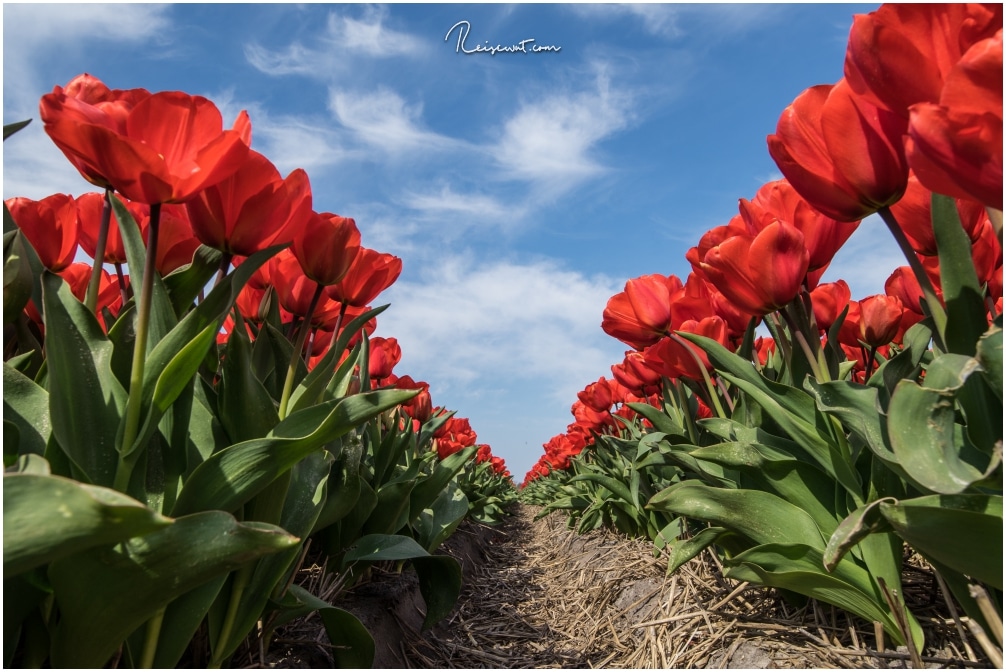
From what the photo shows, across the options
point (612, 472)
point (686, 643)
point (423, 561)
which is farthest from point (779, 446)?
point (612, 472)

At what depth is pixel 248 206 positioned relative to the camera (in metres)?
1.15

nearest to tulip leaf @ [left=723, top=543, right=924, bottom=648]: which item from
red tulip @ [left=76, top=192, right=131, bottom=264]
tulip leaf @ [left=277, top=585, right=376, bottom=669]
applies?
tulip leaf @ [left=277, top=585, right=376, bottom=669]

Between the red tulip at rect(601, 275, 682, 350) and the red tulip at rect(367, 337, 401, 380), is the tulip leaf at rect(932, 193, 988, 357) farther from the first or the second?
the red tulip at rect(367, 337, 401, 380)

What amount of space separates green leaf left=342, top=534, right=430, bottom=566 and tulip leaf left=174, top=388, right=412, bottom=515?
92 cm

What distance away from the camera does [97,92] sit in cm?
130

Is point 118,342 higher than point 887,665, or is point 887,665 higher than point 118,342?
point 118,342

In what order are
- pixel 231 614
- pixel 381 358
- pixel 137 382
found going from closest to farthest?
pixel 137 382
pixel 231 614
pixel 381 358

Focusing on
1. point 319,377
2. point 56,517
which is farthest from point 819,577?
point 56,517

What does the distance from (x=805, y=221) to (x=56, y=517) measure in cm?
150

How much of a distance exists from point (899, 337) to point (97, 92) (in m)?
2.58

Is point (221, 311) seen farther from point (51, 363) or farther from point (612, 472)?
point (612, 472)

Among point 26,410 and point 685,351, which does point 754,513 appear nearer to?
point 685,351

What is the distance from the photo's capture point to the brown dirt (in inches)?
60.7

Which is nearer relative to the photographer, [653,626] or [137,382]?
[137,382]
